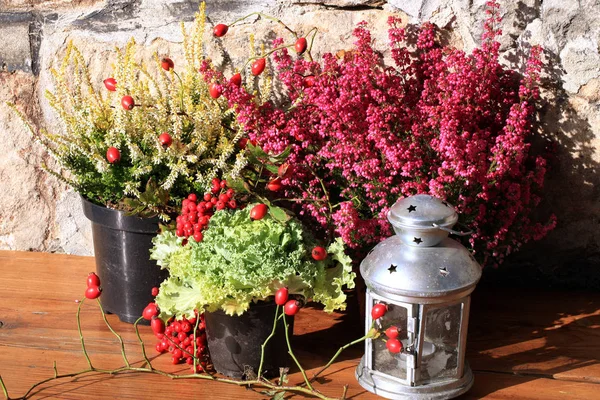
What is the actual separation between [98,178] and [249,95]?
56cm

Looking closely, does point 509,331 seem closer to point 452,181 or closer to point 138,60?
point 452,181

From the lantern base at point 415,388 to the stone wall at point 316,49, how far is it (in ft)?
2.67

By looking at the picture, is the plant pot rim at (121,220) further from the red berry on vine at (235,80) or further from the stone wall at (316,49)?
the stone wall at (316,49)

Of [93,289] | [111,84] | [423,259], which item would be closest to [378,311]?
[423,259]

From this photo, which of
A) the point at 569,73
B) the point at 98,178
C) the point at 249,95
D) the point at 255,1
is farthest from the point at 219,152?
the point at 569,73

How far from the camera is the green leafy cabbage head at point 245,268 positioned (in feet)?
6.68

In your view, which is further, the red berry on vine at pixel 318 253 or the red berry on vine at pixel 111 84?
the red berry on vine at pixel 111 84

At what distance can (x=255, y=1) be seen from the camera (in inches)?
106

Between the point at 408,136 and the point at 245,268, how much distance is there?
66cm

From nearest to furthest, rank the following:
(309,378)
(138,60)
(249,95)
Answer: (309,378) → (249,95) → (138,60)

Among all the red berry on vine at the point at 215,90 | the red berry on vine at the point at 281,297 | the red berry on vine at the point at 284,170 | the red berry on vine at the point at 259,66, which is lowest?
the red berry on vine at the point at 281,297

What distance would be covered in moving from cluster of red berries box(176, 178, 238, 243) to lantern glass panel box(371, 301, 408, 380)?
552mm

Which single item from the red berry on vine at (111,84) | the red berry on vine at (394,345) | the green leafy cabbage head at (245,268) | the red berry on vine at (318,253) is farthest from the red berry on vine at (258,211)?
the red berry on vine at (111,84)

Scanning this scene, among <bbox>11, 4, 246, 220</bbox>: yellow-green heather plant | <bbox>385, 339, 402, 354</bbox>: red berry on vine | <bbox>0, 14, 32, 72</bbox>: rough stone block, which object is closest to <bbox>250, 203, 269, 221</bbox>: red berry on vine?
<bbox>11, 4, 246, 220</bbox>: yellow-green heather plant
